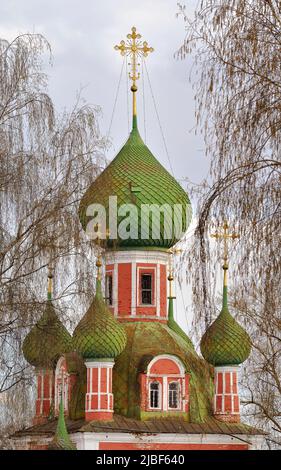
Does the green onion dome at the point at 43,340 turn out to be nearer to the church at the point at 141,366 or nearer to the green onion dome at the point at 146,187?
the church at the point at 141,366

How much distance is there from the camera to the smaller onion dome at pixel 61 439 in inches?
1633

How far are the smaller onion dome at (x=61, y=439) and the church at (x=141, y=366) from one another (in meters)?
0.04

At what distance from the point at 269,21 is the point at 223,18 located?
553mm

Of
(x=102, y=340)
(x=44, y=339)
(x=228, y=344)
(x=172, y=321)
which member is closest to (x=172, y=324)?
(x=172, y=321)

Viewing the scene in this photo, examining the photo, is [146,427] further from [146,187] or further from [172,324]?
[146,187]

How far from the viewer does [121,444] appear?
43.5m

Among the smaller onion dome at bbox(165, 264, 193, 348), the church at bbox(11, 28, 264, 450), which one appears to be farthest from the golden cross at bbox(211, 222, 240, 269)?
the smaller onion dome at bbox(165, 264, 193, 348)

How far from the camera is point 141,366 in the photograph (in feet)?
147

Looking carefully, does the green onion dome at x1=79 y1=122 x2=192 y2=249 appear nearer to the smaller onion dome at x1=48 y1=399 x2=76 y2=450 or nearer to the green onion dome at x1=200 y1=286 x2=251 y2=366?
the green onion dome at x1=200 y1=286 x2=251 y2=366

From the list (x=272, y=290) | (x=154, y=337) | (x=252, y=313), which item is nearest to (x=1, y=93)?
(x=272, y=290)

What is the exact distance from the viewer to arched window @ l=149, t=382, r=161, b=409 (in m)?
45.1

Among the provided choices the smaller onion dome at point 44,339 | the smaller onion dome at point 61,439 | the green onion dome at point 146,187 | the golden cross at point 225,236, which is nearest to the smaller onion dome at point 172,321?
the green onion dome at point 146,187
